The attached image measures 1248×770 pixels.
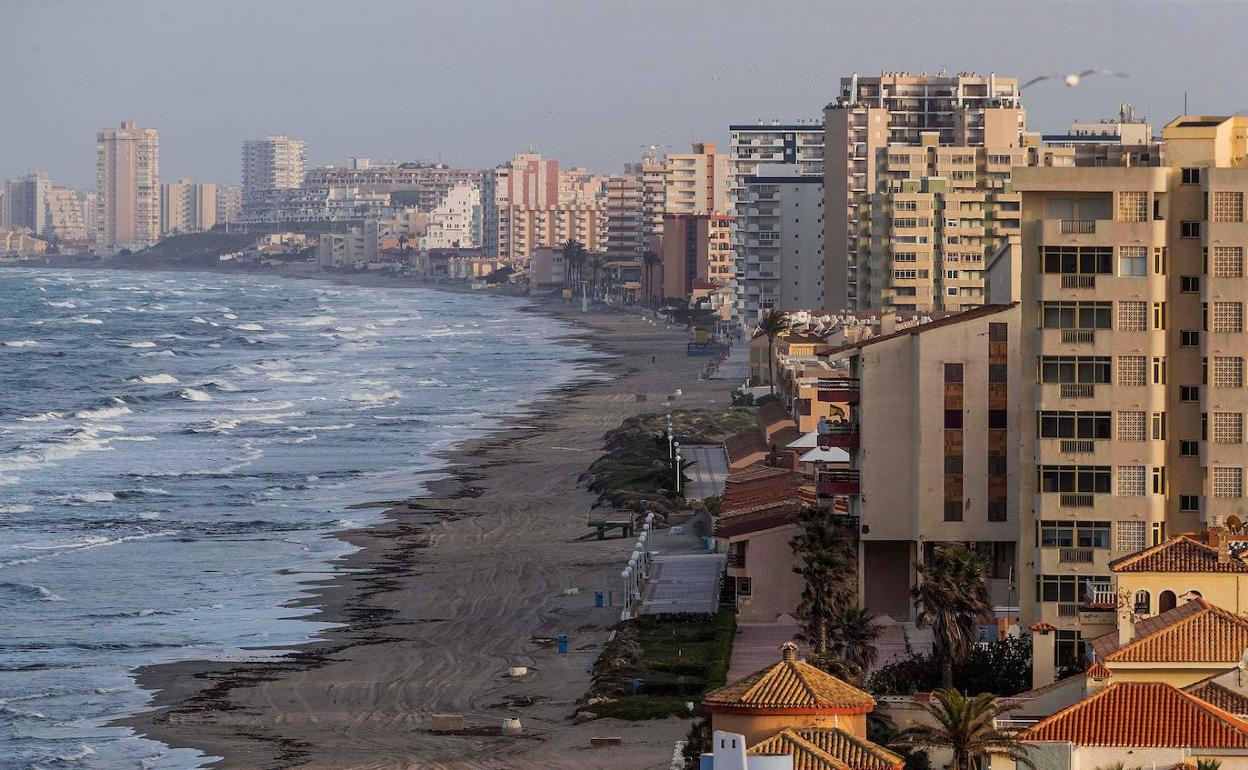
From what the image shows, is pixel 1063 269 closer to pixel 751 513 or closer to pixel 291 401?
pixel 751 513

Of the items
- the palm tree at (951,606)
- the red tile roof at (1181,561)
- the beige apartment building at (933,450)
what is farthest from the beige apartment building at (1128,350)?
the red tile roof at (1181,561)

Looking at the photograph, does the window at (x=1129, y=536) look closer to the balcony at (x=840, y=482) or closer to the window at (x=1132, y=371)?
the window at (x=1132, y=371)

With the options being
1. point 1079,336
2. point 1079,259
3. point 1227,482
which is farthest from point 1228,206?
point 1227,482

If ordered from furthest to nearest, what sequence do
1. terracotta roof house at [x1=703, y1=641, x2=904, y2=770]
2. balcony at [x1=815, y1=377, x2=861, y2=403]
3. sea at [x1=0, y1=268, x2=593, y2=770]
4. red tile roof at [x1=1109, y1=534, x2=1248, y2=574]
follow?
balcony at [x1=815, y1=377, x2=861, y2=403]
sea at [x1=0, y1=268, x2=593, y2=770]
red tile roof at [x1=1109, y1=534, x2=1248, y2=574]
terracotta roof house at [x1=703, y1=641, x2=904, y2=770]

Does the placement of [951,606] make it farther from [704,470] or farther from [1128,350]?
[704,470]

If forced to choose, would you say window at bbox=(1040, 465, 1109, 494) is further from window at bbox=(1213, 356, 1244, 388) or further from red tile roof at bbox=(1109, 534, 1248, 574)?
red tile roof at bbox=(1109, 534, 1248, 574)

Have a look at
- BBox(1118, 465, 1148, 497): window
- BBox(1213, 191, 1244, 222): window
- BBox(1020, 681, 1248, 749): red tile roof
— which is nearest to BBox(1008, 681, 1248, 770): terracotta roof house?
BBox(1020, 681, 1248, 749): red tile roof

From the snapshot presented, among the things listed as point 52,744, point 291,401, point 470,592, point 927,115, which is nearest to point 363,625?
point 470,592
